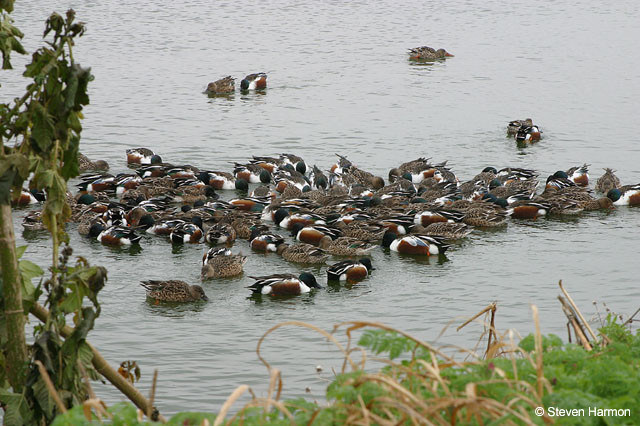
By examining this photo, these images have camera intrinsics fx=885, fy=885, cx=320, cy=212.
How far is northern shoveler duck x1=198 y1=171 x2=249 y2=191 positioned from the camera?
56.4 ft

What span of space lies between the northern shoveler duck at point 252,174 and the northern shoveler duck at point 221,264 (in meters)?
5.04

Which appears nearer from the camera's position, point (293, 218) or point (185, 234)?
point (185, 234)

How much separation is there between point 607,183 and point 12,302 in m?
14.1

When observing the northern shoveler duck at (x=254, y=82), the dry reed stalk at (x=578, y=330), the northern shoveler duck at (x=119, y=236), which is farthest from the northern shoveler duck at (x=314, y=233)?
the northern shoveler duck at (x=254, y=82)

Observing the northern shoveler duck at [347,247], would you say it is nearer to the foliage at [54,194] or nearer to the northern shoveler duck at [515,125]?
the northern shoveler duck at [515,125]

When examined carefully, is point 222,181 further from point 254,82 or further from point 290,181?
point 254,82

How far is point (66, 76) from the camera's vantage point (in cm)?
479

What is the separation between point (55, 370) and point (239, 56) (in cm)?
2719

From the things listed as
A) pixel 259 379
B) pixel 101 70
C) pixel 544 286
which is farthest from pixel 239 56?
pixel 259 379

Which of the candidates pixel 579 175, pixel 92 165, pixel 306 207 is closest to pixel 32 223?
pixel 92 165

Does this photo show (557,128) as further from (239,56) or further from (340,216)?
(239,56)

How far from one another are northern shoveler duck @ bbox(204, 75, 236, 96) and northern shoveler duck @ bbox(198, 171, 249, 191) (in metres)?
8.20

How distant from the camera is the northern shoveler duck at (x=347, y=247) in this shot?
546 inches

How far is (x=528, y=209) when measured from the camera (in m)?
15.6
